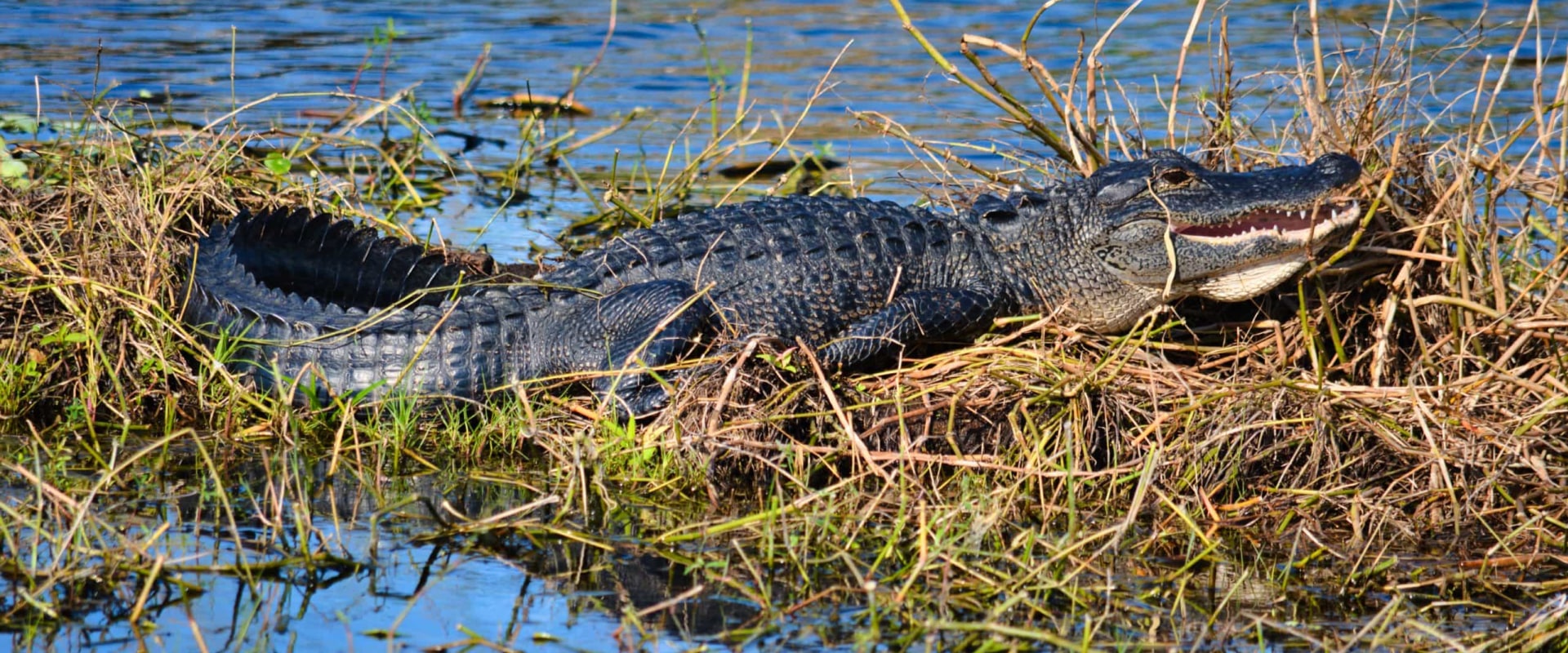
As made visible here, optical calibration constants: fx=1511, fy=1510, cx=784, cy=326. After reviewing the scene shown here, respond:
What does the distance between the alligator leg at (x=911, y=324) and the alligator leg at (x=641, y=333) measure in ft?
1.33

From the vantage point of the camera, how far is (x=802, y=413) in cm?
390

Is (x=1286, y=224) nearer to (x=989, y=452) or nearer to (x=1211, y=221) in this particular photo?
(x=1211, y=221)

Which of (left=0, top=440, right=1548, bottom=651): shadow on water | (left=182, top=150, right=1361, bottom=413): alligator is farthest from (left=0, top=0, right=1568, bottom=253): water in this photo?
(left=0, top=440, right=1548, bottom=651): shadow on water

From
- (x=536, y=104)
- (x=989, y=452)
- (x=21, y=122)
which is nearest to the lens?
(x=989, y=452)

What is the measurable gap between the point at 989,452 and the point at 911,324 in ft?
1.93

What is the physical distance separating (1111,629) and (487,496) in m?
1.55

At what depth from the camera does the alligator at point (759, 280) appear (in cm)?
426

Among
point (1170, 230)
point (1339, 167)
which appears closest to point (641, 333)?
point (1170, 230)

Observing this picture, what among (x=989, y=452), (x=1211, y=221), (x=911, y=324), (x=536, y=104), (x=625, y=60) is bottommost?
(x=989, y=452)

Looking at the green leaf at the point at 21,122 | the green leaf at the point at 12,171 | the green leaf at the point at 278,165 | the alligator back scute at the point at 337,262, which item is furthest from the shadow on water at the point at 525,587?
the green leaf at the point at 21,122

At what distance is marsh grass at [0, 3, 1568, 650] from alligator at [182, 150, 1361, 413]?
0.12 meters

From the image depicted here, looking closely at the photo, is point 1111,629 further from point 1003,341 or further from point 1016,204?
point 1016,204

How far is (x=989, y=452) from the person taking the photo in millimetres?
4039

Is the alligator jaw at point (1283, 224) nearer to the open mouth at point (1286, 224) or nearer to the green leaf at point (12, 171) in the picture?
the open mouth at point (1286, 224)
